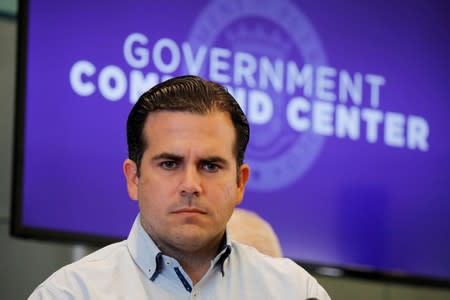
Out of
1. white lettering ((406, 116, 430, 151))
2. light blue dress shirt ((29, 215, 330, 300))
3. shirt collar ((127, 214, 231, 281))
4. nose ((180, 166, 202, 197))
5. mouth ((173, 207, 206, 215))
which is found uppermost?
white lettering ((406, 116, 430, 151))

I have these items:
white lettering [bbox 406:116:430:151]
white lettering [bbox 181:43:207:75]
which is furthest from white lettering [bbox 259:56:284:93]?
white lettering [bbox 406:116:430:151]

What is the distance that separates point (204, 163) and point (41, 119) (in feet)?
5.27

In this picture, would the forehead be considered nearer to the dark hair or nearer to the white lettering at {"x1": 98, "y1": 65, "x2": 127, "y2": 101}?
the dark hair

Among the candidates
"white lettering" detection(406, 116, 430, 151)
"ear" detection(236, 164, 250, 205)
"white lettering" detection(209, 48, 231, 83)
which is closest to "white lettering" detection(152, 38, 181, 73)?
"white lettering" detection(209, 48, 231, 83)

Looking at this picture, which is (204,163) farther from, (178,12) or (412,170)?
(412,170)

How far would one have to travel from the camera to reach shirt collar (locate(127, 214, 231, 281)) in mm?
2129

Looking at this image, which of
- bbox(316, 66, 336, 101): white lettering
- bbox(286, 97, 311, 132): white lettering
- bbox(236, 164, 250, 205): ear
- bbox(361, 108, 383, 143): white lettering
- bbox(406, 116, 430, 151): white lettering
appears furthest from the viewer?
bbox(406, 116, 430, 151): white lettering

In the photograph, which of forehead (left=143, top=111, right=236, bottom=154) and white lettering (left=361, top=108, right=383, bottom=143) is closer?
forehead (left=143, top=111, right=236, bottom=154)

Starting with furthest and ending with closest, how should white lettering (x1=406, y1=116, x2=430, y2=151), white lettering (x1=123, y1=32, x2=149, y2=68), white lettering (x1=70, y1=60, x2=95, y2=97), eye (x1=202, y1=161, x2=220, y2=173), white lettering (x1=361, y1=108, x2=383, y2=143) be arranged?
white lettering (x1=406, y1=116, x2=430, y2=151) → white lettering (x1=361, y1=108, x2=383, y2=143) → white lettering (x1=123, y1=32, x2=149, y2=68) → white lettering (x1=70, y1=60, x2=95, y2=97) → eye (x1=202, y1=161, x2=220, y2=173)

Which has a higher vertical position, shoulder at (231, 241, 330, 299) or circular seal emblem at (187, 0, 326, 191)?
circular seal emblem at (187, 0, 326, 191)

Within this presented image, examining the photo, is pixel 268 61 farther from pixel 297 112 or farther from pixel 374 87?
pixel 374 87

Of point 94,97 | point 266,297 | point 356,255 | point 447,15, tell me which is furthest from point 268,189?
point 266,297

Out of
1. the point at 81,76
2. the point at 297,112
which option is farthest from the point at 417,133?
the point at 81,76

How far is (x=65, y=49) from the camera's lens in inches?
146
